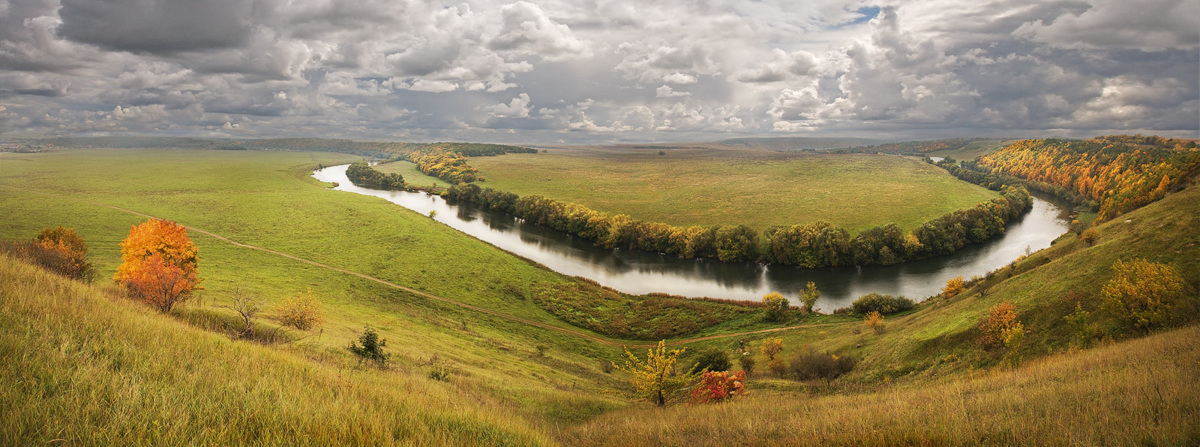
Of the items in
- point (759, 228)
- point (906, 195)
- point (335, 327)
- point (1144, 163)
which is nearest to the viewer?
point (335, 327)

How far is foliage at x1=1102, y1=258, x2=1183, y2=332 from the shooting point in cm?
1980

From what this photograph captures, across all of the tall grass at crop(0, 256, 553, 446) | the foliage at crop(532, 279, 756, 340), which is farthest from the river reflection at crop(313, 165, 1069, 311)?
the tall grass at crop(0, 256, 553, 446)

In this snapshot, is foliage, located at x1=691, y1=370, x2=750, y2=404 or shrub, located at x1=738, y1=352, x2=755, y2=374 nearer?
foliage, located at x1=691, y1=370, x2=750, y2=404

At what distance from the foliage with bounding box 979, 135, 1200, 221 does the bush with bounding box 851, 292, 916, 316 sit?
4442 centimetres

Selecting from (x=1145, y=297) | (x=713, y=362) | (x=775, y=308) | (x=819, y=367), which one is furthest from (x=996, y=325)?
(x=775, y=308)

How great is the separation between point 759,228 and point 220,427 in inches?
3720

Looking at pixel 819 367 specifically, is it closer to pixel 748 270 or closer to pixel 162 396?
pixel 162 396

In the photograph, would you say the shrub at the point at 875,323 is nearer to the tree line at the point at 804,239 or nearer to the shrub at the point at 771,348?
the shrub at the point at 771,348

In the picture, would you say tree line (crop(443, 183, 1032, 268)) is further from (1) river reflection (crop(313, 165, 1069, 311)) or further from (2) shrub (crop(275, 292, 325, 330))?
(2) shrub (crop(275, 292, 325, 330))

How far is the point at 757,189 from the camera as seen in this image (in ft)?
438

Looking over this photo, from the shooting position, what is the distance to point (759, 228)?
301 ft

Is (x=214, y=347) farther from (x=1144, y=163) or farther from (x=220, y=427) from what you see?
(x=1144, y=163)

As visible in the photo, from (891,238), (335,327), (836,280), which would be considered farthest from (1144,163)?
(335,327)

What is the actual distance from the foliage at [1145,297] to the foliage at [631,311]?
1219 inches
